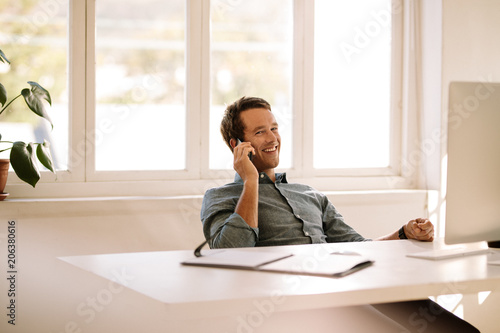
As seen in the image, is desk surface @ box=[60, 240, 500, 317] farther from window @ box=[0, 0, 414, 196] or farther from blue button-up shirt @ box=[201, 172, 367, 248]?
window @ box=[0, 0, 414, 196]

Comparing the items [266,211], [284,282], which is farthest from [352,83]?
[284,282]

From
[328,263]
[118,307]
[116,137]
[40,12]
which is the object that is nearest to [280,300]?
[328,263]

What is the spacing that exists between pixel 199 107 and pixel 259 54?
1.61ft

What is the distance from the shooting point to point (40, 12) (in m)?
2.84

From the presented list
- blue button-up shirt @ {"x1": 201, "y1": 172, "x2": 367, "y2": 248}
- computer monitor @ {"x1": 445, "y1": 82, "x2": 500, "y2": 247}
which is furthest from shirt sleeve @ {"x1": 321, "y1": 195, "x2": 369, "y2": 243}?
computer monitor @ {"x1": 445, "y1": 82, "x2": 500, "y2": 247}

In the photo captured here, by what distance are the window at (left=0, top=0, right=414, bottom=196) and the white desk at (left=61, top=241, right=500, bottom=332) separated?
1.49 m

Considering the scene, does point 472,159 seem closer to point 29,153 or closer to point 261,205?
point 261,205

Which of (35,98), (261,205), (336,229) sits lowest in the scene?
(336,229)

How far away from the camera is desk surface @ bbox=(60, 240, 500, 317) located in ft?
3.76

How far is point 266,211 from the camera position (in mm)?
2219

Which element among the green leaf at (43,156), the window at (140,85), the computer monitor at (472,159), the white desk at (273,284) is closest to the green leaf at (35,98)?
the green leaf at (43,156)

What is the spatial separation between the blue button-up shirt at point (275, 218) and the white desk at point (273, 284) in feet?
1.02

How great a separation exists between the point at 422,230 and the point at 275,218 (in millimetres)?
552

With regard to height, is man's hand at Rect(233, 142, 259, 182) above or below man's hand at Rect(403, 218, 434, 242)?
above
